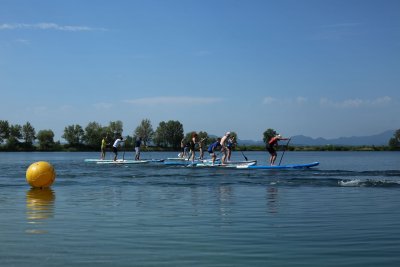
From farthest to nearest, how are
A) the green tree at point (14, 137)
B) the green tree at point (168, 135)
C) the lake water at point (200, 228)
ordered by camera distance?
the green tree at point (168, 135) < the green tree at point (14, 137) < the lake water at point (200, 228)

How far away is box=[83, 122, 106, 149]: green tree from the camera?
145250 millimetres

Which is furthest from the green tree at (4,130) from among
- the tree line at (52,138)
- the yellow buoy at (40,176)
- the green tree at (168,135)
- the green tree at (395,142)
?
the yellow buoy at (40,176)

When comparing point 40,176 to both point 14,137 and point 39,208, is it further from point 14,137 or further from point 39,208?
point 14,137

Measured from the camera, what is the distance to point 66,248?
802cm

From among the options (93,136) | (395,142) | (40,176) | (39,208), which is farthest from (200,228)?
(395,142)

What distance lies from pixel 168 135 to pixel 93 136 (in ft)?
92.3

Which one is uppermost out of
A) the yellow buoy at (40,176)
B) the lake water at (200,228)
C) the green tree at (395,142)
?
the green tree at (395,142)

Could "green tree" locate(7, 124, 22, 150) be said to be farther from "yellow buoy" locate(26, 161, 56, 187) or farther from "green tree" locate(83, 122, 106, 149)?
"yellow buoy" locate(26, 161, 56, 187)

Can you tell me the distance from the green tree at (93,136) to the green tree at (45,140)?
8678mm

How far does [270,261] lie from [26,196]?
35.7ft

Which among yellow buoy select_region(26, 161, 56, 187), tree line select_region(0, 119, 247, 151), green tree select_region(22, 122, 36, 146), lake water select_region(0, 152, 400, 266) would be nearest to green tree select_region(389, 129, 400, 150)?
tree line select_region(0, 119, 247, 151)

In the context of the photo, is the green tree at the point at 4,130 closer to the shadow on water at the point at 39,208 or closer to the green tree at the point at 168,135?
the green tree at the point at 168,135

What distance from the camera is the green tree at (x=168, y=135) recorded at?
16550cm

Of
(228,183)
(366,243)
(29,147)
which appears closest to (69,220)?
(366,243)
